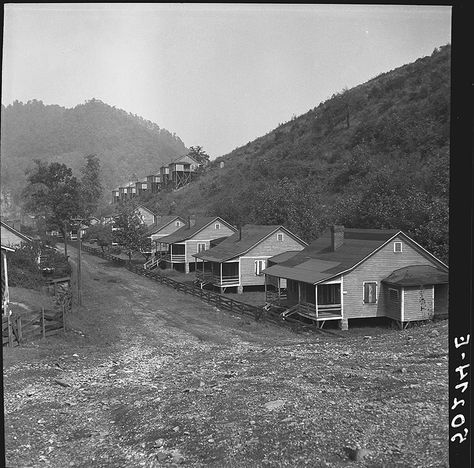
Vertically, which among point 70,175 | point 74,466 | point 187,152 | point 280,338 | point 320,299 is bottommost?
point 74,466

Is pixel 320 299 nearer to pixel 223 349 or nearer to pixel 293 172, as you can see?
pixel 223 349

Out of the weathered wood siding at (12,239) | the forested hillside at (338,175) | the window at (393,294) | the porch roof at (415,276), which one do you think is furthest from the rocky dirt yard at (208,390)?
the forested hillside at (338,175)

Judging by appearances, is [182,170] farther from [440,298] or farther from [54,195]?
[440,298]

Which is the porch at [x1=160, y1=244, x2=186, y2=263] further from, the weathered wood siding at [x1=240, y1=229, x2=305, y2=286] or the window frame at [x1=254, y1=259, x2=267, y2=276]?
the window frame at [x1=254, y1=259, x2=267, y2=276]

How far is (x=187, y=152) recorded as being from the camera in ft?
21.0

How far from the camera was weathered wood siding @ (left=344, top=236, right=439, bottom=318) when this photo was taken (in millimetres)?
6504

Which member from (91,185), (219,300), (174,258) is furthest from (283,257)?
(91,185)

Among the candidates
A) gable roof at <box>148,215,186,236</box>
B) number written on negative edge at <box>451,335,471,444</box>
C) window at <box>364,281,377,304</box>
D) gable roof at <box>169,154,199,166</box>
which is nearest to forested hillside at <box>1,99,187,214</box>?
gable roof at <box>169,154,199,166</box>

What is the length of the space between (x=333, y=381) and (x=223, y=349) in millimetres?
1900

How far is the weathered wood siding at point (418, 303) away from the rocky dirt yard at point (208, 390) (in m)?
0.21

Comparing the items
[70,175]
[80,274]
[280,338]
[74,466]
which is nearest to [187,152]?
[70,175]

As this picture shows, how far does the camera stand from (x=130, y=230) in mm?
7473

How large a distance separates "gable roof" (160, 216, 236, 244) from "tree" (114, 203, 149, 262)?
395mm

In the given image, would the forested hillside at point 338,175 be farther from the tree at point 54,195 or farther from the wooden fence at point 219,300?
the tree at point 54,195
